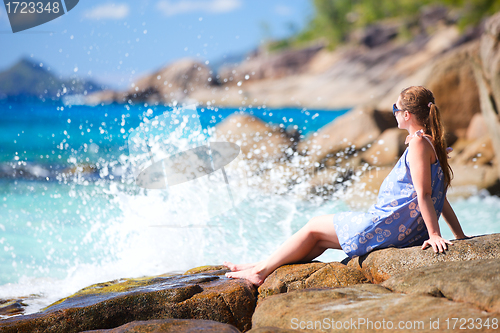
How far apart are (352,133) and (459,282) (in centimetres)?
711

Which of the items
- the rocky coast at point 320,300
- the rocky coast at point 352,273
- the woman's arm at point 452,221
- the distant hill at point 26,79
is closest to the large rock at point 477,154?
the rocky coast at point 352,273

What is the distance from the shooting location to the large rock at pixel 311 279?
8.77 ft

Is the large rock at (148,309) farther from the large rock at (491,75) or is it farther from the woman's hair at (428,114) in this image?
the large rock at (491,75)

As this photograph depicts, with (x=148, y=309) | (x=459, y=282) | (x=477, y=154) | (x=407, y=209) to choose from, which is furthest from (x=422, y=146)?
(x=477, y=154)

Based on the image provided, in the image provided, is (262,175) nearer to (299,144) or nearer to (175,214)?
(299,144)

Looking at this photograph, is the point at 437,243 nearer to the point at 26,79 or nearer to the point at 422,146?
the point at 422,146

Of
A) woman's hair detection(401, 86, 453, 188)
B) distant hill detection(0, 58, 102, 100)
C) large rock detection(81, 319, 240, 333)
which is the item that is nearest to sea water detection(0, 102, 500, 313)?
large rock detection(81, 319, 240, 333)

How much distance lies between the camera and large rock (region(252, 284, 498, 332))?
6.09 feet

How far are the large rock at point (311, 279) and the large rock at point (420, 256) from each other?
13 centimetres

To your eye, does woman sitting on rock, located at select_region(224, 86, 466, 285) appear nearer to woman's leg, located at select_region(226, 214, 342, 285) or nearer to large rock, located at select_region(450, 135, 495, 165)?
woman's leg, located at select_region(226, 214, 342, 285)

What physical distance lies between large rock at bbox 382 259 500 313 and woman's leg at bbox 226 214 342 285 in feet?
1.81

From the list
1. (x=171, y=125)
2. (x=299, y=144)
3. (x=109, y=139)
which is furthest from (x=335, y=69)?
(x=171, y=125)

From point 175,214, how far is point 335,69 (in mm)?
29516

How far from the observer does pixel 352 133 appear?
9031 millimetres
